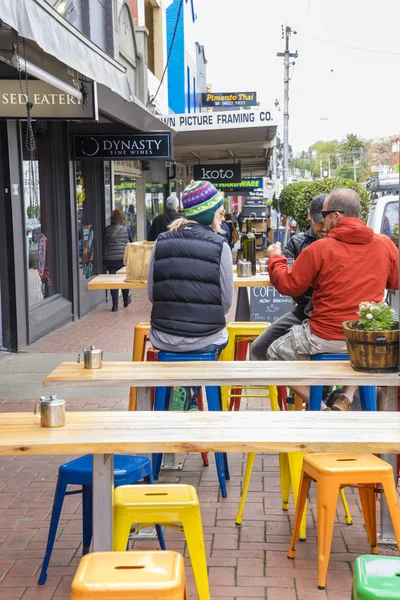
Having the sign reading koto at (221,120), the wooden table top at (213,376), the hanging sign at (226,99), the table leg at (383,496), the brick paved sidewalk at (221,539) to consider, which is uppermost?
the hanging sign at (226,99)

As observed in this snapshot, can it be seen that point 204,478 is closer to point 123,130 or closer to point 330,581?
point 330,581

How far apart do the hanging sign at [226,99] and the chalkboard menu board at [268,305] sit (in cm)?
3339

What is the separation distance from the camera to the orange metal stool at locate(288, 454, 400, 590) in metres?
3.98

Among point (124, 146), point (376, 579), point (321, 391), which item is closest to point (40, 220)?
point (124, 146)

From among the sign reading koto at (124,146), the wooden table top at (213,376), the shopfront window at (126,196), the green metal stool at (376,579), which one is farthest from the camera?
the shopfront window at (126,196)

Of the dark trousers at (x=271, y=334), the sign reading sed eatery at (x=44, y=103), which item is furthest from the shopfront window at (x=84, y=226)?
the dark trousers at (x=271, y=334)

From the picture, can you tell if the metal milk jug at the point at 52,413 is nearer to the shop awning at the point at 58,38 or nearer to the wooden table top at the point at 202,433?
the wooden table top at the point at 202,433

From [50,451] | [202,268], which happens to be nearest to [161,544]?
[50,451]

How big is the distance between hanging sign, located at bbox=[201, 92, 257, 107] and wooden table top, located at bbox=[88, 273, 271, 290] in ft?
117

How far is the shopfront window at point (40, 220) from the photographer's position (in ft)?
37.1

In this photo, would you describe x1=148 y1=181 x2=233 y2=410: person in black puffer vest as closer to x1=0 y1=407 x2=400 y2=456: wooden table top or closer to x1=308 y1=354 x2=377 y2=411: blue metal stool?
x1=308 y1=354 x2=377 y2=411: blue metal stool

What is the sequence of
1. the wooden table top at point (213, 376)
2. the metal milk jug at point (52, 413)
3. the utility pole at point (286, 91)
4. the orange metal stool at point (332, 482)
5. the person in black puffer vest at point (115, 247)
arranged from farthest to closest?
the utility pole at point (286, 91) < the person in black puffer vest at point (115, 247) < the wooden table top at point (213, 376) < the orange metal stool at point (332, 482) < the metal milk jug at point (52, 413)

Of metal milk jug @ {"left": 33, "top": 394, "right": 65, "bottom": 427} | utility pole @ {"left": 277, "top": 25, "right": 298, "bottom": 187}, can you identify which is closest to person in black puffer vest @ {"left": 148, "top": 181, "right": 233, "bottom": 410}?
metal milk jug @ {"left": 33, "top": 394, "right": 65, "bottom": 427}

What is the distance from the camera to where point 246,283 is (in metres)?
7.43
